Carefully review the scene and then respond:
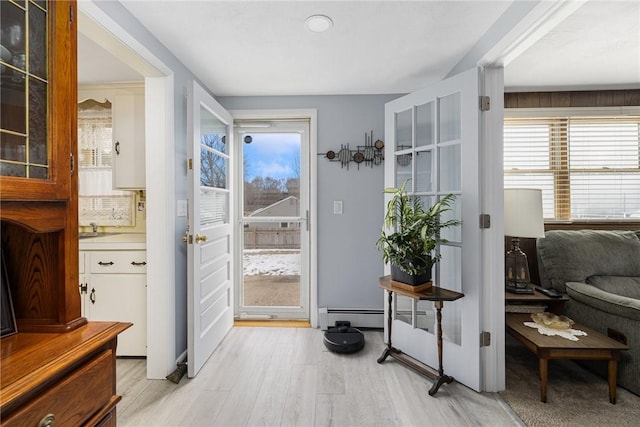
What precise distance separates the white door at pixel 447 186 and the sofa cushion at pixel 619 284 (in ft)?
4.06

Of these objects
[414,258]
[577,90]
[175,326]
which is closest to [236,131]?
[175,326]

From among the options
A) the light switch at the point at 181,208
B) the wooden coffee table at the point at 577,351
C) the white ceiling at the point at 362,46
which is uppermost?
the white ceiling at the point at 362,46

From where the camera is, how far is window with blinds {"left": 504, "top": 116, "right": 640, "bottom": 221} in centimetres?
293

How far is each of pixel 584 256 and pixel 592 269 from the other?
→ 114 mm

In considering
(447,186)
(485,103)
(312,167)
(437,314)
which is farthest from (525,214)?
(312,167)

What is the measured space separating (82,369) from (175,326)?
1.50 meters

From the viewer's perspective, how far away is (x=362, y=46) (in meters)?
2.19

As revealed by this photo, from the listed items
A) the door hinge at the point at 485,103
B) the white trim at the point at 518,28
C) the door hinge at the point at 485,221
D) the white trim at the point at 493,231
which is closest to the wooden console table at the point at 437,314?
the white trim at the point at 493,231

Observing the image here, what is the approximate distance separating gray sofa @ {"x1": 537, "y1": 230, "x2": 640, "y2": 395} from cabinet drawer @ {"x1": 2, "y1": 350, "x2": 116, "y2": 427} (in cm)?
292

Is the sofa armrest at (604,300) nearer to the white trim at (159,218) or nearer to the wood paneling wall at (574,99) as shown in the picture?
the wood paneling wall at (574,99)

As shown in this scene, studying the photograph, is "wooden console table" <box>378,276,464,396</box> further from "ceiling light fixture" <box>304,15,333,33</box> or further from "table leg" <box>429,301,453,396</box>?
"ceiling light fixture" <box>304,15,333,33</box>

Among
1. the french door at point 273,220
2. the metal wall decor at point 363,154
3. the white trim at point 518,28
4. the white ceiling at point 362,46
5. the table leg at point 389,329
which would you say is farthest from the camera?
the french door at point 273,220

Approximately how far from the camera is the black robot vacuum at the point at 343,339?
2.59m

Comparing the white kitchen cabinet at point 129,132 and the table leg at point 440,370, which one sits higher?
the white kitchen cabinet at point 129,132
